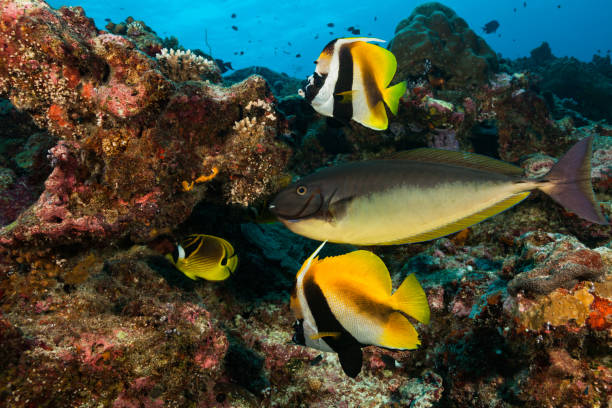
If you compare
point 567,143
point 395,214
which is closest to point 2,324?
point 395,214

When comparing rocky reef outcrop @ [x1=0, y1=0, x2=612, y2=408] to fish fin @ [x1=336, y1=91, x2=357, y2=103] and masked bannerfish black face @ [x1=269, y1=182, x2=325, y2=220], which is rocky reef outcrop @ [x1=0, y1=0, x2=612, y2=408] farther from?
masked bannerfish black face @ [x1=269, y1=182, x2=325, y2=220]

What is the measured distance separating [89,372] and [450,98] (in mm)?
9199

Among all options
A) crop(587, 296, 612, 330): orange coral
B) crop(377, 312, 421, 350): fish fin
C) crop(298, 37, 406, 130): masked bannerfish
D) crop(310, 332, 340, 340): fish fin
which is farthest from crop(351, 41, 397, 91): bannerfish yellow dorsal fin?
crop(587, 296, 612, 330): orange coral

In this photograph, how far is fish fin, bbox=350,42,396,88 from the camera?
7.16 ft

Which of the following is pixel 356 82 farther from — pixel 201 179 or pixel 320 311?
pixel 201 179

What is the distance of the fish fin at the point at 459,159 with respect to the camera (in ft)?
4.32

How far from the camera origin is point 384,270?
1567 millimetres

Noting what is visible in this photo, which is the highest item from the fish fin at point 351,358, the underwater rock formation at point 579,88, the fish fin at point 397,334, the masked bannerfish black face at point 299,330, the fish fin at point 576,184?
the underwater rock formation at point 579,88

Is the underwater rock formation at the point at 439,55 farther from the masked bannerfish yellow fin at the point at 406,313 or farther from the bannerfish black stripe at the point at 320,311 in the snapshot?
the bannerfish black stripe at the point at 320,311

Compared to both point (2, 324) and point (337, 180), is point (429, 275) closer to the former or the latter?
point (337, 180)

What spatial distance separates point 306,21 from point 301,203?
115328mm

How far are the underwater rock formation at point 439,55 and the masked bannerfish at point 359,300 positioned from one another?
9.59m

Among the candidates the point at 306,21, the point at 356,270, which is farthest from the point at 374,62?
the point at 306,21

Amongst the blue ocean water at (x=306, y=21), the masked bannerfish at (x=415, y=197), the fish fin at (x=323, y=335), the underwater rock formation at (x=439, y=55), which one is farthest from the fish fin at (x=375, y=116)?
the blue ocean water at (x=306, y=21)
